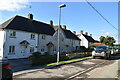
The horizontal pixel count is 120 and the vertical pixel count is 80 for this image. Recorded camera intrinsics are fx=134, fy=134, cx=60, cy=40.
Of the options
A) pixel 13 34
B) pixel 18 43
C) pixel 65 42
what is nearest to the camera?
pixel 13 34

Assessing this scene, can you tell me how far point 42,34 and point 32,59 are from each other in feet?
53.5

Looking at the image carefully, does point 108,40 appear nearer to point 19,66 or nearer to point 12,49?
point 12,49

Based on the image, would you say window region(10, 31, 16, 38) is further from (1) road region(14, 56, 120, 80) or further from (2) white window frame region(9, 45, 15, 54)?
(1) road region(14, 56, 120, 80)

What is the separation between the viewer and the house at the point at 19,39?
2123 centimetres

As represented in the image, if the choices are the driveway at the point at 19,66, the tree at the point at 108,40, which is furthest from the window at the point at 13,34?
the tree at the point at 108,40

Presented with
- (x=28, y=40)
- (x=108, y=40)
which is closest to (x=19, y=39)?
(x=28, y=40)

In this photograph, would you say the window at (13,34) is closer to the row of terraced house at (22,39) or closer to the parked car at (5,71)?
the row of terraced house at (22,39)

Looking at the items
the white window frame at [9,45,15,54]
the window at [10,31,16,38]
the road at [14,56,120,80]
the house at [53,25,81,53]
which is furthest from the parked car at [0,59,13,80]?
the house at [53,25,81,53]

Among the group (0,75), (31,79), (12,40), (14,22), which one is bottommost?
(31,79)

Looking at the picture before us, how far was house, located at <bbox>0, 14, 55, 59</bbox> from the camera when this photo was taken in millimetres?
21234

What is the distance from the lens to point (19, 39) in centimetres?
2355

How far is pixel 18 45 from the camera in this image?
23.4 meters

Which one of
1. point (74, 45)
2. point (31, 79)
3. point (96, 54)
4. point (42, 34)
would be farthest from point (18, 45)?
point (74, 45)

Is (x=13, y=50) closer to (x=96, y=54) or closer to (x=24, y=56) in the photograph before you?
(x=24, y=56)
